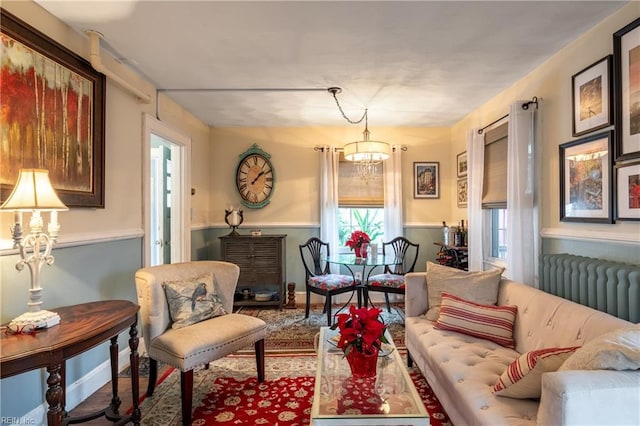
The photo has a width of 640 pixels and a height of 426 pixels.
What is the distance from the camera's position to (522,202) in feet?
9.33

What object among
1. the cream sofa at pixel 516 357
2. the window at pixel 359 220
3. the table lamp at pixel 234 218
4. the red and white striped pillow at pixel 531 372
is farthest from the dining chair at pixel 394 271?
the red and white striped pillow at pixel 531 372

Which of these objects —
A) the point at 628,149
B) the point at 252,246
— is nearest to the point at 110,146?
the point at 252,246

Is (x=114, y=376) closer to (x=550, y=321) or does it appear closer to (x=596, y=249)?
(x=550, y=321)

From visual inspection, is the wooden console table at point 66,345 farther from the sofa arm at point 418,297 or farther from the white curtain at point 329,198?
the white curtain at point 329,198

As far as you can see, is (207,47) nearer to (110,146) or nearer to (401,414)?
(110,146)

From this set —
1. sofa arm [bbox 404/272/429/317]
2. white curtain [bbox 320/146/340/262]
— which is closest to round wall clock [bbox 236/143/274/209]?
white curtain [bbox 320/146/340/262]

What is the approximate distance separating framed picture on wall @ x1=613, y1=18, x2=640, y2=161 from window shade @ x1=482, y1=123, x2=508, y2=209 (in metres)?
1.22

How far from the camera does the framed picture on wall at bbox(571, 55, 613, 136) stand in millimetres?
2133

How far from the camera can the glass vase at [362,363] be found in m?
1.76

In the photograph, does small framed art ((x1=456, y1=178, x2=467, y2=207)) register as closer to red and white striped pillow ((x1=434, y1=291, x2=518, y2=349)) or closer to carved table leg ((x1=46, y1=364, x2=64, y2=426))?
red and white striped pillow ((x1=434, y1=291, x2=518, y2=349))

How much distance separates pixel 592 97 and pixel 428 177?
8.89 feet

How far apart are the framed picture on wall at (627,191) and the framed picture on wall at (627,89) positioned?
70 millimetres

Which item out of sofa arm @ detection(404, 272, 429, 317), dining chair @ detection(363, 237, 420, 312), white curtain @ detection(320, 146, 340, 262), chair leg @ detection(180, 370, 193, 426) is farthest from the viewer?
white curtain @ detection(320, 146, 340, 262)

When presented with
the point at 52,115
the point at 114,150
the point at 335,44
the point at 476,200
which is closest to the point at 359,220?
the point at 476,200
